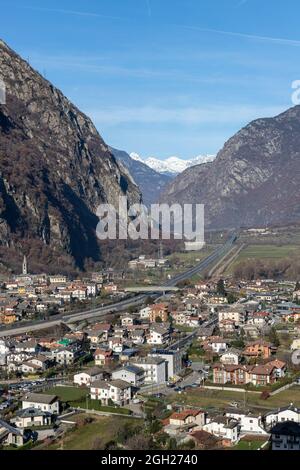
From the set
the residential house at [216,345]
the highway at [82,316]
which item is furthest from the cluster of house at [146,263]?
the residential house at [216,345]

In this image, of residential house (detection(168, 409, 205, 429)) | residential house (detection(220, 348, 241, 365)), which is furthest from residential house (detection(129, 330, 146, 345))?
residential house (detection(168, 409, 205, 429))

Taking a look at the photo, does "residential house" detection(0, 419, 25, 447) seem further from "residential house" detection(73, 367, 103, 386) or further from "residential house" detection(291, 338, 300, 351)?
"residential house" detection(291, 338, 300, 351)

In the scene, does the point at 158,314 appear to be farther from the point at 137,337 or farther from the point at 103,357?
the point at 103,357

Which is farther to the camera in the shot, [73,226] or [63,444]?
[73,226]

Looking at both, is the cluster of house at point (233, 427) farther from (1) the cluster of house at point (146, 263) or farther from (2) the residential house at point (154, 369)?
(1) the cluster of house at point (146, 263)

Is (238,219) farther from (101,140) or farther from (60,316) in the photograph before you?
(60,316)
